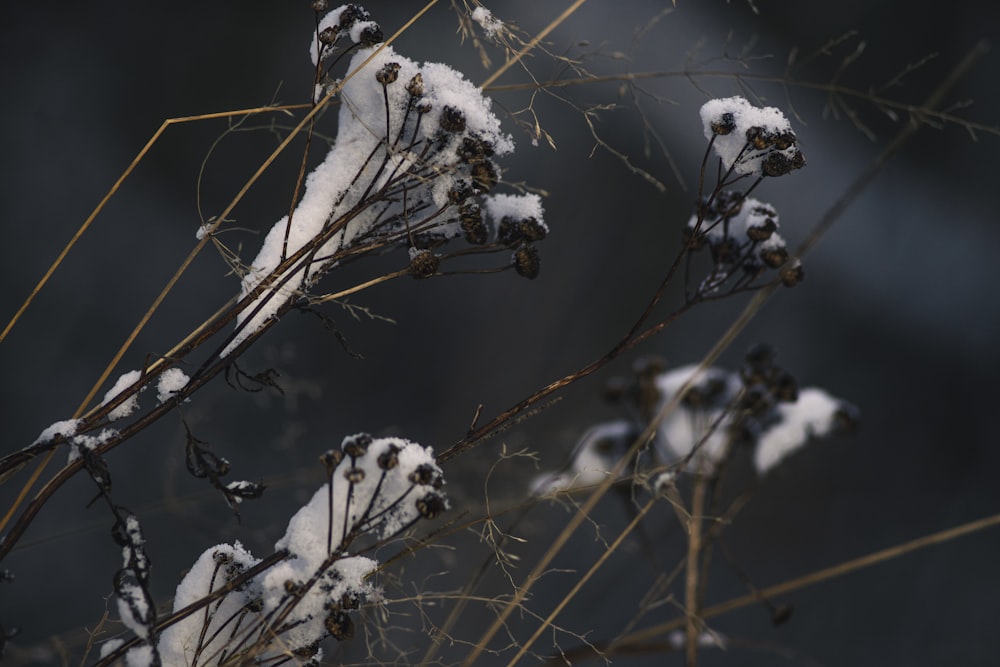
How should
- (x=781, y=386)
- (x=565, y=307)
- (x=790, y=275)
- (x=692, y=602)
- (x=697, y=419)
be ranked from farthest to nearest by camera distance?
(x=565, y=307) → (x=697, y=419) → (x=781, y=386) → (x=692, y=602) → (x=790, y=275)

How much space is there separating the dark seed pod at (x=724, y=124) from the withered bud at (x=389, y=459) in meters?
0.28

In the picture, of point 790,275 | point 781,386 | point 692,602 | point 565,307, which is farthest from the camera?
point 565,307

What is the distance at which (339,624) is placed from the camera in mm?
453

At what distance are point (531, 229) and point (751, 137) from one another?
0.47ft

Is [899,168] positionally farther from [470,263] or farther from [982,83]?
[470,263]

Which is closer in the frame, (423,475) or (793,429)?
(423,475)

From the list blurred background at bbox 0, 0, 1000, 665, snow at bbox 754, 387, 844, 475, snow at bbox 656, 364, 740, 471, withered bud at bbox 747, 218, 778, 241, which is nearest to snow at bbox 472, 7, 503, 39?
withered bud at bbox 747, 218, 778, 241

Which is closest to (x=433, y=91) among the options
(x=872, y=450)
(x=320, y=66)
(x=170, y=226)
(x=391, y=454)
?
(x=320, y=66)

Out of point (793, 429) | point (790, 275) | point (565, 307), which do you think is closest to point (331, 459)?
point (790, 275)

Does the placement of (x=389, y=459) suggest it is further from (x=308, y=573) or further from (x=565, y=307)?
(x=565, y=307)

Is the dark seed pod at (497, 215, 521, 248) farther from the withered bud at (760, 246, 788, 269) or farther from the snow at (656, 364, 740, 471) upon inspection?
the snow at (656, 364, 740, 471)

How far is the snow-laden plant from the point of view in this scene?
0.44 m

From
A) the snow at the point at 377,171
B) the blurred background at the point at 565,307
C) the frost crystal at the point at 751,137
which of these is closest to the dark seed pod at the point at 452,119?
the snow at the point at 377,171

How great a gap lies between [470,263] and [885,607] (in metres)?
1.35
